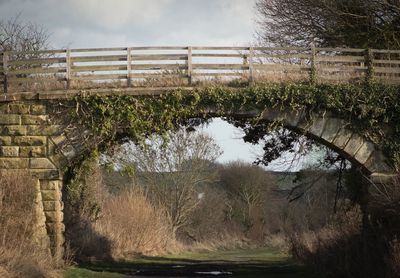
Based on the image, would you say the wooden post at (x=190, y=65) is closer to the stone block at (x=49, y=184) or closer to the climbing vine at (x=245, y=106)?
the climbing vine at (x=245, y=106)

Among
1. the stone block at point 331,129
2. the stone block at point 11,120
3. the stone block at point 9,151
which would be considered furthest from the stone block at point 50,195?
the stone block at point 331,129

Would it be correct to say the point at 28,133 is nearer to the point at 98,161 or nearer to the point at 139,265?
the point at 98,161

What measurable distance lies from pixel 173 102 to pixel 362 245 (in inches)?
255

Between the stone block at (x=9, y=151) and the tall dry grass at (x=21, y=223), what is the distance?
0.72 meters

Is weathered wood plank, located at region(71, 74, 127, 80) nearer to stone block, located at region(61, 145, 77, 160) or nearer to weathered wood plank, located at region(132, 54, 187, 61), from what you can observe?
weathered wood plank, located at region(132, 54, 187, 61)

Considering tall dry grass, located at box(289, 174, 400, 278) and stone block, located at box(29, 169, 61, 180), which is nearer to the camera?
tall dry grass, located at box(289, 174, 400, 278)

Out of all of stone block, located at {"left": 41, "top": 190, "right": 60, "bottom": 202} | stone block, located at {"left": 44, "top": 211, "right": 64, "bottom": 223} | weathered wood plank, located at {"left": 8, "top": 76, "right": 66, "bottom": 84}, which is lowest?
stone block, located at {"left": 44, "top": 211, "right": 64, "bottom": 223}

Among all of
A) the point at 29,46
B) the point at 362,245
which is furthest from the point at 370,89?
the point at 29,46

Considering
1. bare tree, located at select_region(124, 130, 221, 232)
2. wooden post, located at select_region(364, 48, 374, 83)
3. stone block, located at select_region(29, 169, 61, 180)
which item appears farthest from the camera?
bare tree, located at select_region(124, 130, 221, 232)

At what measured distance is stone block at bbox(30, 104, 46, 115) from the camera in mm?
17281

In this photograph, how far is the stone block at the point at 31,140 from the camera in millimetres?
17219

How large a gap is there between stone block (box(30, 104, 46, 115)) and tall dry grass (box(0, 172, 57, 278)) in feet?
5.88

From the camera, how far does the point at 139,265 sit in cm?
2272

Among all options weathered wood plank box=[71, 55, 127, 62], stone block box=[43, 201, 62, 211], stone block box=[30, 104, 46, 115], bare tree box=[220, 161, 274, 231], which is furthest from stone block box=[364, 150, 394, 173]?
bare tree box=[220, 161, 274, 231]
